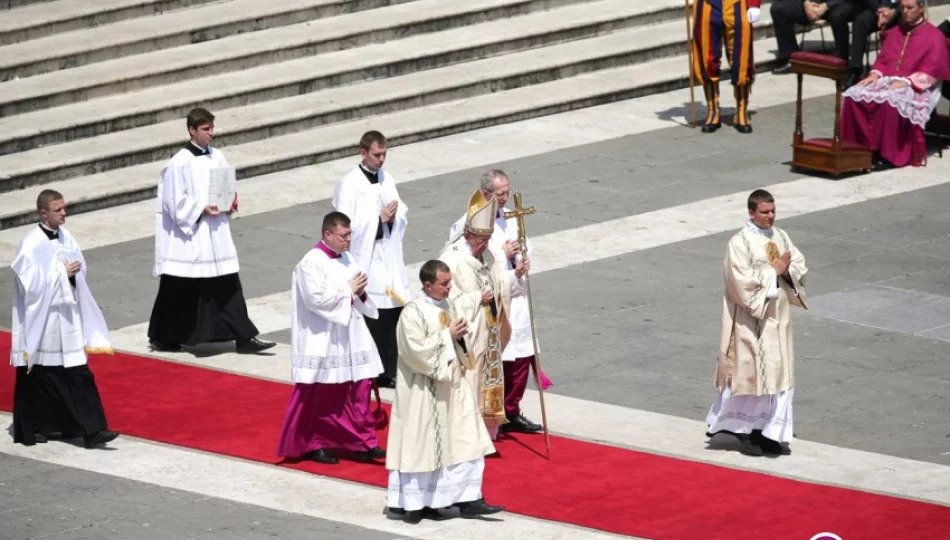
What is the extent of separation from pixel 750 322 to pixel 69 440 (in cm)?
436

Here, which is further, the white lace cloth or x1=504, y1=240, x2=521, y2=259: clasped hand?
the white lace cloth

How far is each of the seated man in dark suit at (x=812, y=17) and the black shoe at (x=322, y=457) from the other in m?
11.7

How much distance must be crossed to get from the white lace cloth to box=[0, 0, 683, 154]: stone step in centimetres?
374

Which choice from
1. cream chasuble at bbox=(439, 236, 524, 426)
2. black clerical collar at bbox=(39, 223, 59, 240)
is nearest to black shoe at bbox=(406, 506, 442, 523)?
cream chasuble at bbox=(439, 236, 524, 426)

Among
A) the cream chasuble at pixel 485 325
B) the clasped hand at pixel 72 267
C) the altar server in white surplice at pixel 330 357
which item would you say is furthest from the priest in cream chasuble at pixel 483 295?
the clasped hand at pixel 72 267

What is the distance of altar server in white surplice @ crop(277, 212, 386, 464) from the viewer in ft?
37.9

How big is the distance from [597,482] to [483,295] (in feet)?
4.28

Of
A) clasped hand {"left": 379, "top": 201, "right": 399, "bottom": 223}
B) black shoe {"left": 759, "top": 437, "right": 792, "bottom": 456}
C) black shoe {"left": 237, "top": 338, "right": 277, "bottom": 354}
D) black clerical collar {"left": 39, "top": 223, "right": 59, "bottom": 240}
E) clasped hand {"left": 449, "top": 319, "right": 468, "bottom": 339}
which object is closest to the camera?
clasped hand {"left": 449, "top": 319, "right": 468, "bottom": 339}

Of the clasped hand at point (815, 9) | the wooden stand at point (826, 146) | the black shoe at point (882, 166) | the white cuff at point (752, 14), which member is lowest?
the black shoe at point (882, 166)

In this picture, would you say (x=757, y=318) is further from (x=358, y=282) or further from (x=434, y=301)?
(x=358, y=282)

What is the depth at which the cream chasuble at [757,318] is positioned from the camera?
11703 mm

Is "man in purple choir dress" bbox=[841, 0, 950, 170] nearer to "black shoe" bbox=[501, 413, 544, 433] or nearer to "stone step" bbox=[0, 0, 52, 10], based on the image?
"black shoe" bbox=[501, 413, 544, 433]

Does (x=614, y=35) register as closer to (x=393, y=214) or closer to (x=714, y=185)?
(x=714, y=185)

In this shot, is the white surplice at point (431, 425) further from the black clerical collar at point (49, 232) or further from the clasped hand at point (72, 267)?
the black clerical collar at point (49, 232)
